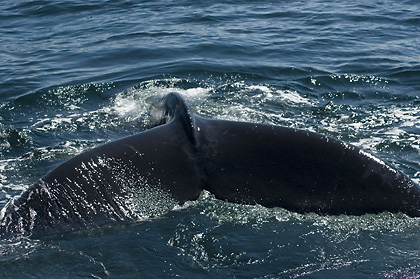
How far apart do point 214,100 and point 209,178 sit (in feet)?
16.8

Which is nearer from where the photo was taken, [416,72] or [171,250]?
[171,250]

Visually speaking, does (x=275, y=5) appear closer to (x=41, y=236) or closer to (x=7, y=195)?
(x=7, y=195)

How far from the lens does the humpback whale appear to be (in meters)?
5.65

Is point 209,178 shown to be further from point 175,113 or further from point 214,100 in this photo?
point 214,100

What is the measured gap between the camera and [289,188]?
589cm

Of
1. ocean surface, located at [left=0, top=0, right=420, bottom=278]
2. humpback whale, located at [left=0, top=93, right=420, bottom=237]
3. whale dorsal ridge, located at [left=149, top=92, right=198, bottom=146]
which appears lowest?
ocean surface, located at [left=0, top=0, right=420, bottom=278]

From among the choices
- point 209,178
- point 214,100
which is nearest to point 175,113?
point 209,178

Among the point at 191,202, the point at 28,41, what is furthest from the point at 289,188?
the point at 28,41

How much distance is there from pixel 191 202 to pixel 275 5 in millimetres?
14968

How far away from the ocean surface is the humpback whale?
14cm

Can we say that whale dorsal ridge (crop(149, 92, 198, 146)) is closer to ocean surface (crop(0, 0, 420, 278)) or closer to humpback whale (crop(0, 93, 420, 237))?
humpback whale (crop(0, 93, 420, 237))

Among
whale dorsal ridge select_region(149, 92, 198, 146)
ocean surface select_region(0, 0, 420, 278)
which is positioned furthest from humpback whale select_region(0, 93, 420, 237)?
ocean surface select_region(0, 0, 420, 278)

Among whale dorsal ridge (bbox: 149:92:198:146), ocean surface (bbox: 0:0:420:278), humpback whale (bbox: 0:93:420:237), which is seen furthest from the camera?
whale dorsal ridge (bbox: 149:92:198:146)

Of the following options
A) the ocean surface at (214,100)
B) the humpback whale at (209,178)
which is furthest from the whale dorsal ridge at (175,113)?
the ocean surface at (214,100)
